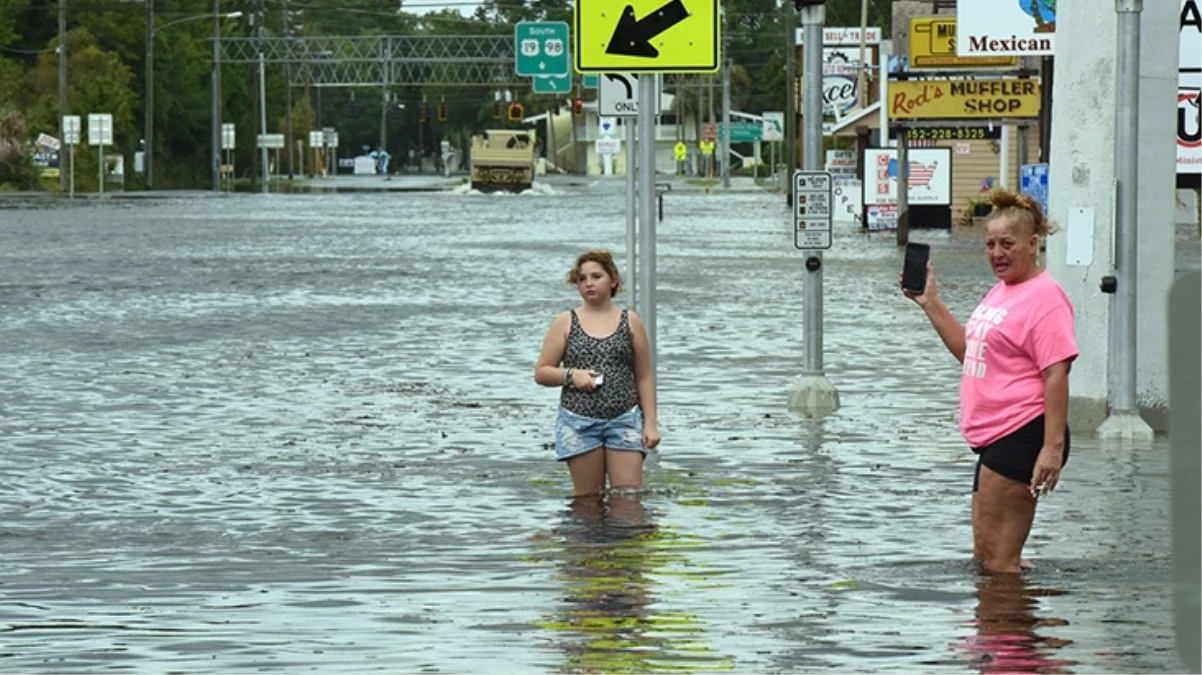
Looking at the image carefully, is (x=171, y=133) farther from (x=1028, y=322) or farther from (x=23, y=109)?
(x=1028, y=322)

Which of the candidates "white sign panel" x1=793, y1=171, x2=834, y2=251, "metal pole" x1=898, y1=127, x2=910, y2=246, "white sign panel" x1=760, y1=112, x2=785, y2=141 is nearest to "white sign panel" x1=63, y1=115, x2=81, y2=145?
"white sign panel" x1=760, y1=112, x2=785, y2=141

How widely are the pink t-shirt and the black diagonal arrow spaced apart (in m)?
4.93

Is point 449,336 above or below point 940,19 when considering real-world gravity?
below

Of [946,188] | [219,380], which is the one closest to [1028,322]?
[219,380]

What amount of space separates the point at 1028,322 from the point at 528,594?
6.86ft

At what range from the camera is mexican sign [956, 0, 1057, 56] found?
42.0 metres

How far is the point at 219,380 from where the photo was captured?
20.1 meters

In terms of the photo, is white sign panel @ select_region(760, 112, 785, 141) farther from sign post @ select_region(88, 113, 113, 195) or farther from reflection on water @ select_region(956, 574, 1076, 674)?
reflection on water @ select_region(956, 574, 1076, 674)

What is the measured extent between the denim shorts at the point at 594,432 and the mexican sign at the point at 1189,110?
20.9 feet

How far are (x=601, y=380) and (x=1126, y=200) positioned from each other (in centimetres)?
435

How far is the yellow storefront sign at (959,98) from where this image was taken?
47281 mm

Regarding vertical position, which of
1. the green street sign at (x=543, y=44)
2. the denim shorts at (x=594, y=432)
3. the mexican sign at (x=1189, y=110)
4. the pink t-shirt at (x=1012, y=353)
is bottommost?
the denim shorts at (x=594, y=432)

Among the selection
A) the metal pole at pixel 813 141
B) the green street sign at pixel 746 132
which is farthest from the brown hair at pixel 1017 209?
the green street sign at pixel 746 132

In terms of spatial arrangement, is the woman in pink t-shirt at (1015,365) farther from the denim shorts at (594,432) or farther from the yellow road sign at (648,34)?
the yellow road sign at (648,34)
